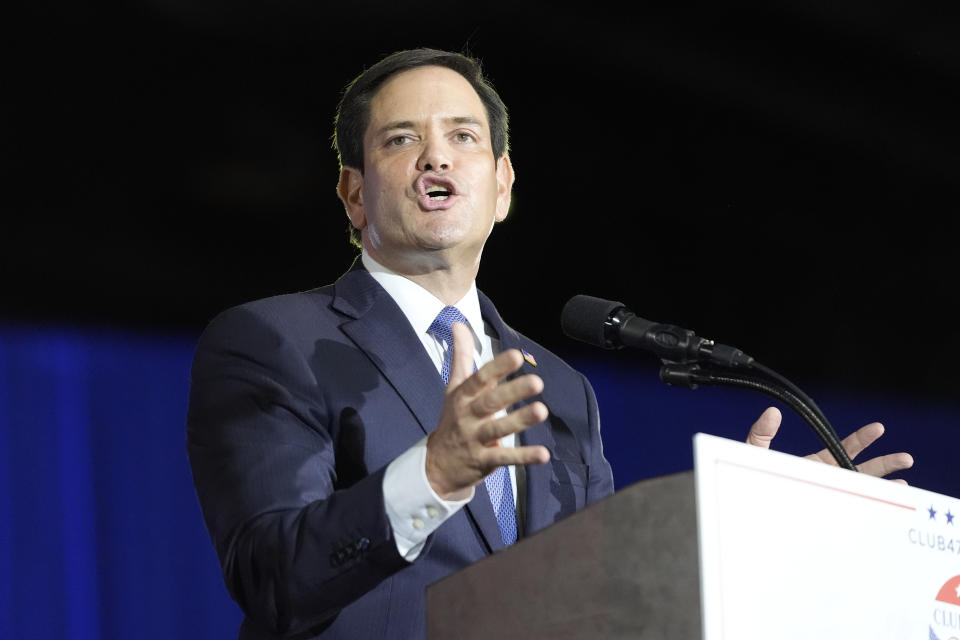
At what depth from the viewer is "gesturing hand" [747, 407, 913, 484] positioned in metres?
Answer: 1.56

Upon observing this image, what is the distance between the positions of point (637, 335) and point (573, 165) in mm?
2451

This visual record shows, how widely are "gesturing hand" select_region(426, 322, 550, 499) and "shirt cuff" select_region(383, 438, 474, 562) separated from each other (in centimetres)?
1

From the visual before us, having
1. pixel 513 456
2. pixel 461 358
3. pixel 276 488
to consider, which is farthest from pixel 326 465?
pixel 513 456

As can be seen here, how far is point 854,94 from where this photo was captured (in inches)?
139

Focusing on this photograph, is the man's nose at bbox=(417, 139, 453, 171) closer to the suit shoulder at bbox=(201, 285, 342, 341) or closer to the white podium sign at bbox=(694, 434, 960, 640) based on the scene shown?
the suit shoulder at bbox=(201, 285, 342, 341)

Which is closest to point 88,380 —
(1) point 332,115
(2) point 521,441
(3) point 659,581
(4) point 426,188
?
(1) point 332,115

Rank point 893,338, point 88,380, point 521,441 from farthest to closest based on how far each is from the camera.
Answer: point 893,338 → point 88,380 → point 521,441

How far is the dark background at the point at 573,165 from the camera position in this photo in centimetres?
310

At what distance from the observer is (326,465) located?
4.99 feet

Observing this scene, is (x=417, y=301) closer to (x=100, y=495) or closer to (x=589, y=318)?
(x=589, y=318)

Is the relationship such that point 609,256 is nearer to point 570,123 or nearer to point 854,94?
point 570,123

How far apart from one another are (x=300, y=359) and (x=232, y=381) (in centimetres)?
10

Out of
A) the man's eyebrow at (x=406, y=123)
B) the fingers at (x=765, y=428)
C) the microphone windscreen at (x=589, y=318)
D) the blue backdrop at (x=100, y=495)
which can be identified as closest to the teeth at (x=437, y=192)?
the man's eyebrow at (x=406, y=123)

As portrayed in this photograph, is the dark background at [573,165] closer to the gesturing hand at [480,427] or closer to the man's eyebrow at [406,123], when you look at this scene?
the man's eyebrow at [406,123]
